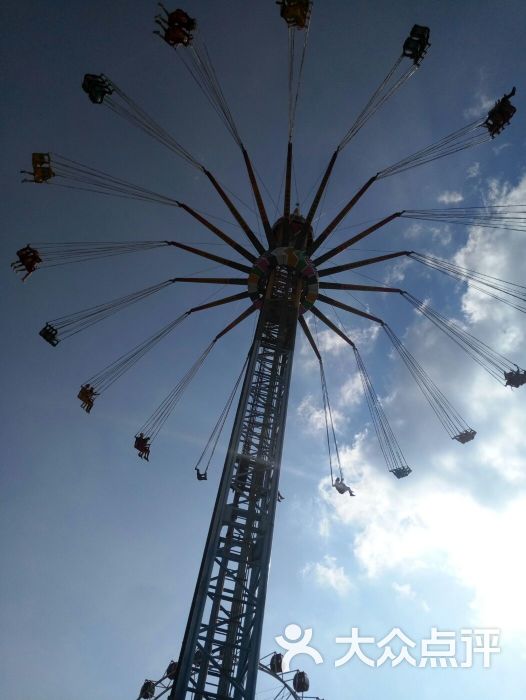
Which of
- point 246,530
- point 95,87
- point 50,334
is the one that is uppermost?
point 95,87

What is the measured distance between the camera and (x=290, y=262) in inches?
798

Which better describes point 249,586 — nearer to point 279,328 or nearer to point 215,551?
point 215,551

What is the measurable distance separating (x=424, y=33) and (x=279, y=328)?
12.8m

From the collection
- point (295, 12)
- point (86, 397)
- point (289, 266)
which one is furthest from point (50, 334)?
point (295, 12)

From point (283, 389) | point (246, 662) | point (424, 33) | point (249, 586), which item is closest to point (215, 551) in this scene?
point (249, 586)

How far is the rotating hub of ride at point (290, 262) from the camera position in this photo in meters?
20.4

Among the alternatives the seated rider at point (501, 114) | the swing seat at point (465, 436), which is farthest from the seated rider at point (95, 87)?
the swing seat at point (465, 436)

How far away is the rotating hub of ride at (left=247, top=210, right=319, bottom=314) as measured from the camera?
2038 cm

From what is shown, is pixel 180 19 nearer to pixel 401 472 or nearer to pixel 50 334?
pixel 50 334

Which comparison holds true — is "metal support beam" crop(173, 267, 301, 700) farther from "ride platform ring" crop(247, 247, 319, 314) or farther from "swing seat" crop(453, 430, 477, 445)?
"swing seat" crop(453, 430, 477, 445)

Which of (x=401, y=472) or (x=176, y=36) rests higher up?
(x=176, y=36)

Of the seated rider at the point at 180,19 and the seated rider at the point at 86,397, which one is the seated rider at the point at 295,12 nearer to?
the seated rider at the point at 180,19

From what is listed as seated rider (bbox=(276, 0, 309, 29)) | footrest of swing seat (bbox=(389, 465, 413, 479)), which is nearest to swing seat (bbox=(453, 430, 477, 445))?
footrest of swing seat (bbox=(389, 465, 413, 479))

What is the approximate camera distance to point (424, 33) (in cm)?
1923
